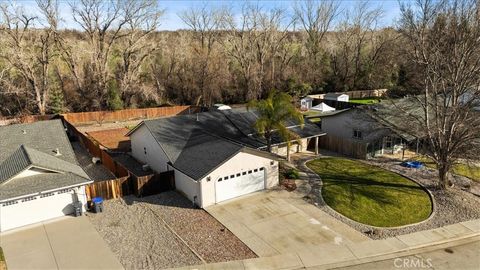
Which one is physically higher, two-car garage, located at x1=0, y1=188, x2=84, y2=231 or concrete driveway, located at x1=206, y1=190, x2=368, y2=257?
two-car garage, located at x1=0, y1=188, x2=84, y2=231

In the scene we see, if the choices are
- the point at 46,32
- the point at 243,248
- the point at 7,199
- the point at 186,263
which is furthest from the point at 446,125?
the point at 46,32

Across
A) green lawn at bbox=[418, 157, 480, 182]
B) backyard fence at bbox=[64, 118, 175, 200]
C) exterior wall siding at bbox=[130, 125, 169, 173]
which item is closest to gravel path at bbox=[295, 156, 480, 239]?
green lawn at bbox=[418, 157, 480, 182]

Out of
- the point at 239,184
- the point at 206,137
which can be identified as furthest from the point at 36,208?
the point at 206,137

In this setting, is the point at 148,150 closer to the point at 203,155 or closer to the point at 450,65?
the point at 203,155

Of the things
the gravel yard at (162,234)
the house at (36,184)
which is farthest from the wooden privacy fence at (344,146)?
the house at (36,184)

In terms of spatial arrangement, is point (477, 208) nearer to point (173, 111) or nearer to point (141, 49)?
point (173, 111)

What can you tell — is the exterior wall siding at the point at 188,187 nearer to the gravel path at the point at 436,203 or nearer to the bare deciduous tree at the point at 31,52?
the gravel path at the point at 436,203

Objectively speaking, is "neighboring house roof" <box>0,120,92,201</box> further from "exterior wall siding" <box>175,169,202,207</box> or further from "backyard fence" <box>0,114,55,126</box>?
"backyard fence" <box>0,114,55,126</box>
